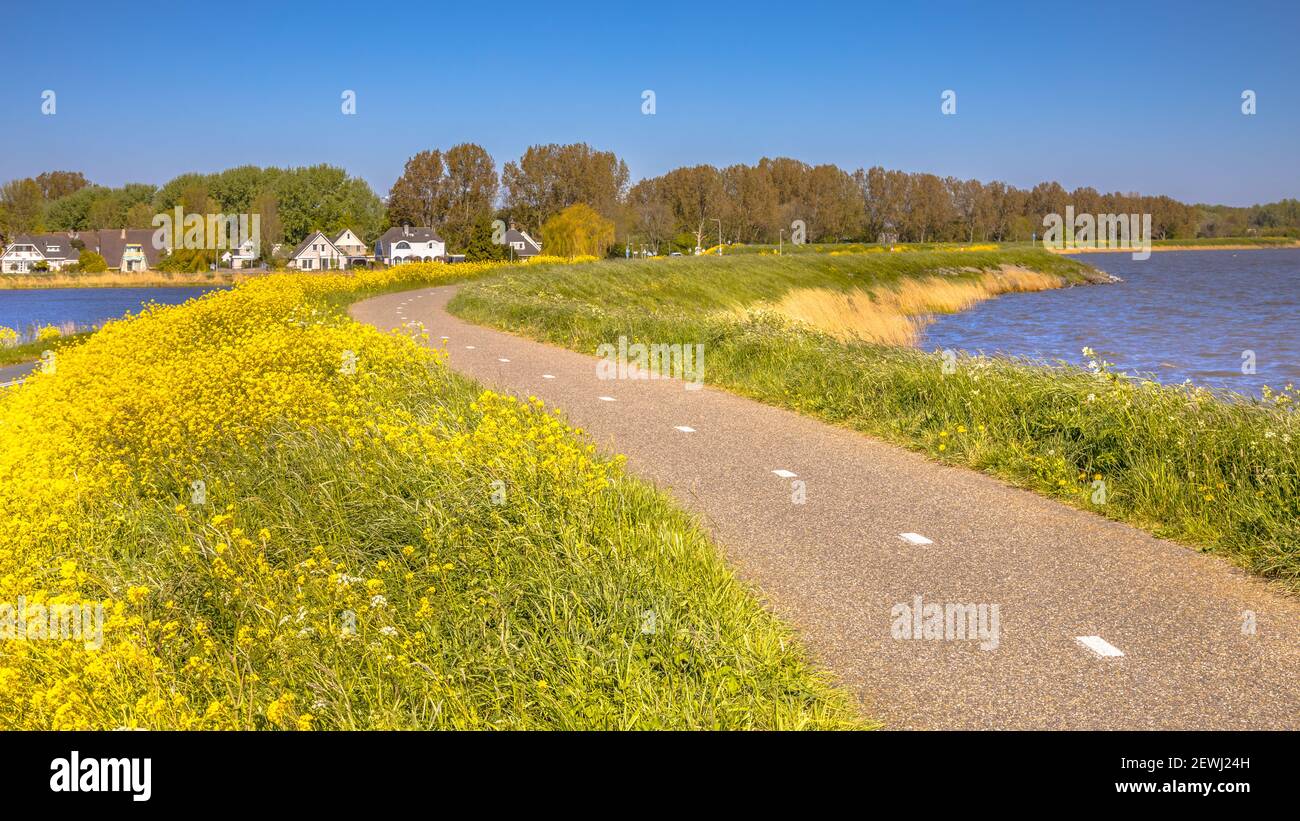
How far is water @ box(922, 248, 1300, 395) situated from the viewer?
2275 cm

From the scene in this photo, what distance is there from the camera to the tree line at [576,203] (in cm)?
10419

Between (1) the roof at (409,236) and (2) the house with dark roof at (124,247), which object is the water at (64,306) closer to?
(2) the house with dark roof at (124,247)

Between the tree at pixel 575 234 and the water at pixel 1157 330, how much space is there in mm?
32887

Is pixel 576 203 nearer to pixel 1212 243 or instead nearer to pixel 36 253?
pixel 36 253

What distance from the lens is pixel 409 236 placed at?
110 m

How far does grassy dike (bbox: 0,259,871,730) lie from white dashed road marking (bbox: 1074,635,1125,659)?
4.98 feet

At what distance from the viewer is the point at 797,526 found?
7.09 meters

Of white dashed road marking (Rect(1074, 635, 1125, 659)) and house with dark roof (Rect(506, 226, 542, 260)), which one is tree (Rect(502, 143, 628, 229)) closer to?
house with dark roof (Rect(506, 226, 542, 260))

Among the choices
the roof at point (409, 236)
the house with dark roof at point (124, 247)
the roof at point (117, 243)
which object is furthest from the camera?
the roof at point (117, 243)

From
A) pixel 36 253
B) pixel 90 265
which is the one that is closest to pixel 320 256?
pixel 90 265

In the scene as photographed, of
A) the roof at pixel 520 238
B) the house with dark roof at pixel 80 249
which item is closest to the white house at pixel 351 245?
the roof at pixel 520 238

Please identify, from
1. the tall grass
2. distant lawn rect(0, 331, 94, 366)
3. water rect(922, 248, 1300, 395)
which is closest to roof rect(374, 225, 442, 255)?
the tall grass

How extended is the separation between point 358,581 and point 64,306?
65574 millimetres
